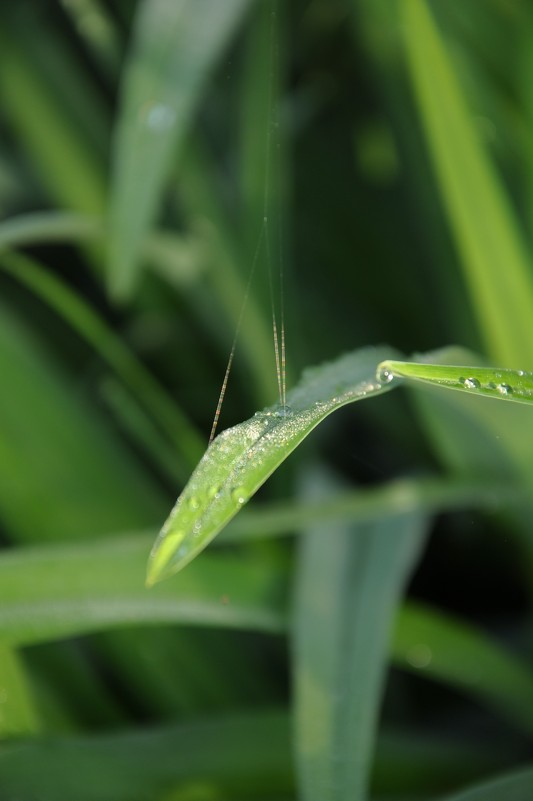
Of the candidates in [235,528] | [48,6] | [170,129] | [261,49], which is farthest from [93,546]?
[48,6]

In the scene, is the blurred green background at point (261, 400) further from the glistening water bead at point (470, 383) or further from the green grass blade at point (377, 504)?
the glistening water bead at point (470, 383)

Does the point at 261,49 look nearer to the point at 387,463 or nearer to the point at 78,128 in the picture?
the point at 78,128

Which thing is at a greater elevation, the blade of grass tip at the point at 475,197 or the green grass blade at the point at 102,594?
the blade of grass tip at the point at 475,197

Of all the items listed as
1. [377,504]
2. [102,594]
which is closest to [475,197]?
[377,504]

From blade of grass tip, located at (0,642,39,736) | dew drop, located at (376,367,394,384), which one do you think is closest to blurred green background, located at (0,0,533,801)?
blade of grass tip, located at (0,642,39,736)

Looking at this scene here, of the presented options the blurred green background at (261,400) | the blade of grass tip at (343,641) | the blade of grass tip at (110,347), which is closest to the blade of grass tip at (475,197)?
the blurred green background at (261,400)

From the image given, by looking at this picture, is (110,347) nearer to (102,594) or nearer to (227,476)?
(102,594)
